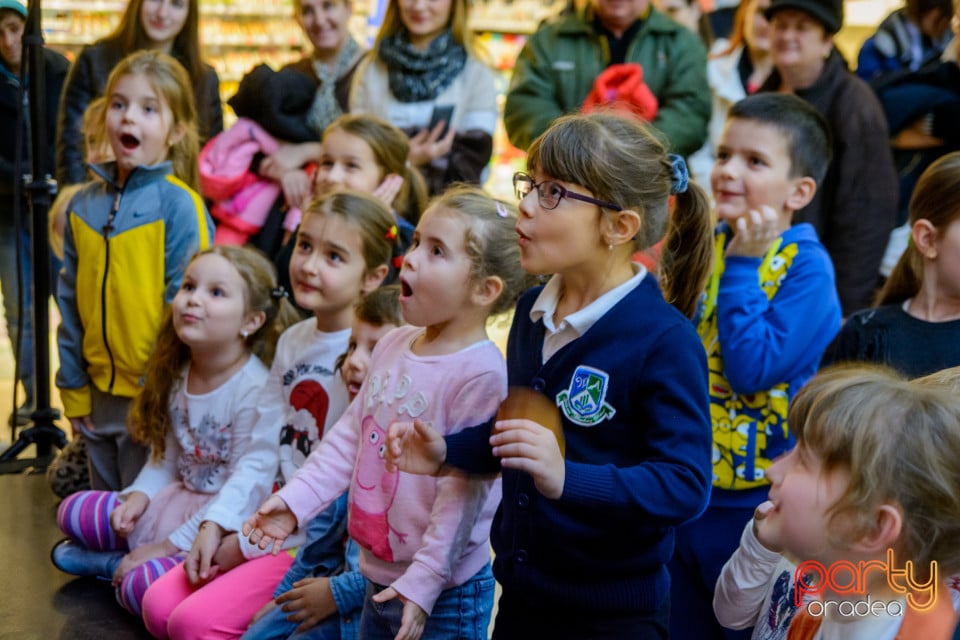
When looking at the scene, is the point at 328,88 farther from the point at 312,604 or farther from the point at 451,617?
the point at 451,617

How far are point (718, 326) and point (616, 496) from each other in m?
0.74

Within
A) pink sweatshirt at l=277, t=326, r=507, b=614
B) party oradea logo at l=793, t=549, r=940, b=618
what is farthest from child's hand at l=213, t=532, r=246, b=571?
party oradea logo at l=793, t=549, r=940, b=618

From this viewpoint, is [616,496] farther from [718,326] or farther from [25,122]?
[25,122]

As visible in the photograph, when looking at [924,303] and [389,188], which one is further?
[389,188]

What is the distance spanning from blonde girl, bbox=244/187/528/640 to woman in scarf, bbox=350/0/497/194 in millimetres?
1488

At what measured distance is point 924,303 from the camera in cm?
196

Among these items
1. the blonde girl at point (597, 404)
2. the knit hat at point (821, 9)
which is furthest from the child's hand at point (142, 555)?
the knit hat at point (821, 9)

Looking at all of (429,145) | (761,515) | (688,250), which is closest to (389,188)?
(429,145)

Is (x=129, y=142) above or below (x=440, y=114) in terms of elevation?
below

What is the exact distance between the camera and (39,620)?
7.52 feet

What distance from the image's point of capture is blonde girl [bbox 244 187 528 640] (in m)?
1.75

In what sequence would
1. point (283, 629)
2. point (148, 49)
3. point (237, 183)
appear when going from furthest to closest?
point (148, 49) < point (237, 183) < point (283, 629)

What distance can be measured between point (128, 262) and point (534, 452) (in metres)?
1.84

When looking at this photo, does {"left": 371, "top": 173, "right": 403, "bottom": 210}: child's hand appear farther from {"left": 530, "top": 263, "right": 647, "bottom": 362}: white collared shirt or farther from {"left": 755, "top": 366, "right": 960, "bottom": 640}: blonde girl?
{"left": 755, "top": 366, "right": 960, "bottom": 640}: blonde girl
